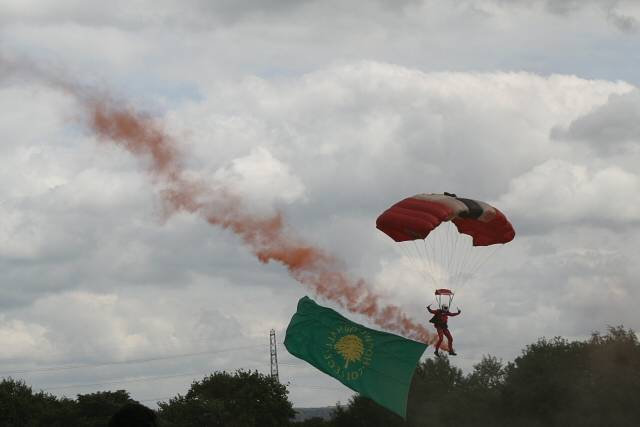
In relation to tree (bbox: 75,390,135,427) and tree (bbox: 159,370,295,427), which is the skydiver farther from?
tree (bbox: 75,390,135,427)

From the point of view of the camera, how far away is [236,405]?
120062mm

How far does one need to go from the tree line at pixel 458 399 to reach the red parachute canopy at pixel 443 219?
105ft

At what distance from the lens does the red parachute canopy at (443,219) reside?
1726 inches

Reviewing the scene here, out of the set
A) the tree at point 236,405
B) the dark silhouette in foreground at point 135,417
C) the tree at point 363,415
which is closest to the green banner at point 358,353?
the dark silhouette in foreground at point 135,417

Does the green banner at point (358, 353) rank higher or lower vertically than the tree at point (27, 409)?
lower

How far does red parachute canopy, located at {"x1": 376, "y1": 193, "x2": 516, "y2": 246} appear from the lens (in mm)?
43844

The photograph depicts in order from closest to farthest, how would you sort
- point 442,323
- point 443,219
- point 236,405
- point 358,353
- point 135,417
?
point 135,417, point 358,353, point 443,219, point 442,323, point 236,405

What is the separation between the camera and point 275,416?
118 meters

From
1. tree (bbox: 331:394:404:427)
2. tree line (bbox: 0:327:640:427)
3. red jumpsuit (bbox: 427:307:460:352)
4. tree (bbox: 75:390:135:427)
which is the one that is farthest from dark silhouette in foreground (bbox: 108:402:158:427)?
tree (bbox: 75:390:135:427)

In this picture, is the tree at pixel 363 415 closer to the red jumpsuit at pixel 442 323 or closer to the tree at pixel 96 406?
the tree at pixel 96 406

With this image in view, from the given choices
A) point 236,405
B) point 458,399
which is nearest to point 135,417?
point 458,399

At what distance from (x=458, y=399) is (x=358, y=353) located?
55.8m

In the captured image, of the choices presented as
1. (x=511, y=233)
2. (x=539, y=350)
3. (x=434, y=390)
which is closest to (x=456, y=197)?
(x=511, y=233)

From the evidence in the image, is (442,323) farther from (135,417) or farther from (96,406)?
(96,406)
